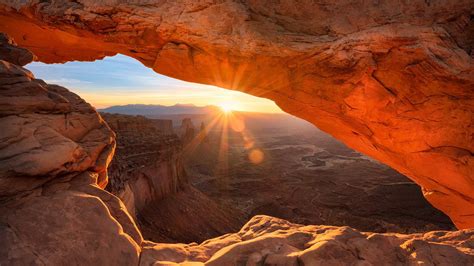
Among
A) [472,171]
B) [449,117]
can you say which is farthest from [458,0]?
[472,171]

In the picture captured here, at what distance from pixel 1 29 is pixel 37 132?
7.37 metres

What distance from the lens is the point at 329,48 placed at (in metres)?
6.96

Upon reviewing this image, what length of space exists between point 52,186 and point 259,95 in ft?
22.9

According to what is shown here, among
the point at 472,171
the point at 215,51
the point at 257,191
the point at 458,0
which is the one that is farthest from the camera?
the point at 257,191

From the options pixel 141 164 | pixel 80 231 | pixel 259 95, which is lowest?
pixel 141 164

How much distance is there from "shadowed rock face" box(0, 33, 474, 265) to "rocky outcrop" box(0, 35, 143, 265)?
13mm

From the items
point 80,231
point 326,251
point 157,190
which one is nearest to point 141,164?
point 157,190

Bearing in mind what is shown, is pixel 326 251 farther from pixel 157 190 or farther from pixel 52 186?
pixel 157 190

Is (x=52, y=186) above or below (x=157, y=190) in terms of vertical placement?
above

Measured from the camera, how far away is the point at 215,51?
7289 millimetres

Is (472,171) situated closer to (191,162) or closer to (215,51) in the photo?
(215,51)

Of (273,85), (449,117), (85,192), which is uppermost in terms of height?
(273,85)

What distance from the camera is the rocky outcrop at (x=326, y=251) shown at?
3.50m

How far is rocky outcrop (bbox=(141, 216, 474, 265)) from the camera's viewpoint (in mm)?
3500
